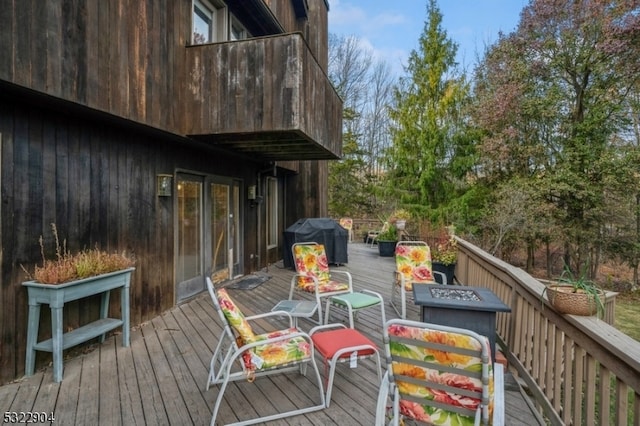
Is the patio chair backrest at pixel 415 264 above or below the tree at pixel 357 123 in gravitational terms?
below

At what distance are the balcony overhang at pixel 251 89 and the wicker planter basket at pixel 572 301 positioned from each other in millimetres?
3028

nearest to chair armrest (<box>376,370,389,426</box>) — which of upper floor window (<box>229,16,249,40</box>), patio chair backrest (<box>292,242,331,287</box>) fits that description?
patio chair backrest (<box>292,242,331,287</box>)

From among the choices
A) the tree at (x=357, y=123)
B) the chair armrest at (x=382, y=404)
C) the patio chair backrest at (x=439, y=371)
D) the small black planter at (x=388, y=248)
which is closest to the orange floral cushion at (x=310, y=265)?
the chair armrest at (x=382, y=404)

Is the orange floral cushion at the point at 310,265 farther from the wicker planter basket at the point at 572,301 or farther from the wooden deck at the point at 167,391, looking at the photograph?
the wicker planter basket at the point at 572,301

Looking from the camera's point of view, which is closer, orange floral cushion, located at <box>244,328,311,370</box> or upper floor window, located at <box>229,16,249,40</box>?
orange floral cushion, located at <box>244,328,311,370</box>

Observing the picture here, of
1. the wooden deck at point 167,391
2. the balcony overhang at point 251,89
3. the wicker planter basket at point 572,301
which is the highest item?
the balcony overhang at point 251,89

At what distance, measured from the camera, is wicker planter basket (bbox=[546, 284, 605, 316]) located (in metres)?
1.93

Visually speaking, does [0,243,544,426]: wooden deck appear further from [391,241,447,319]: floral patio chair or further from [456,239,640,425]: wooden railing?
[391,241,447,319]: floral patio chair

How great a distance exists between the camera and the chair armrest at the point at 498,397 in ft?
5.08

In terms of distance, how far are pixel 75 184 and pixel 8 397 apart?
1.86 metres

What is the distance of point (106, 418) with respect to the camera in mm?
2260

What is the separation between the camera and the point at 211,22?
17.5 ft

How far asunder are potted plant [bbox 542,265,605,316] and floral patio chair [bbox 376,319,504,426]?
677 millimetres

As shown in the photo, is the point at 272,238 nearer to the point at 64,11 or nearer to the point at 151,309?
the point at 151,309
